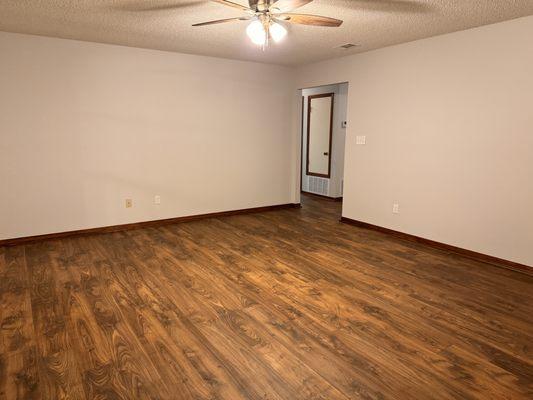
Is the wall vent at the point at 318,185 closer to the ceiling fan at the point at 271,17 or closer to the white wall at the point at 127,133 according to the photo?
the white wall at the point at 127,133

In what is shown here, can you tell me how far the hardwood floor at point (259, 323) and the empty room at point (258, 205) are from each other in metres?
0.02

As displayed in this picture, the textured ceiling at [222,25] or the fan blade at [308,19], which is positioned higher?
the textured ceiling at [222,25]

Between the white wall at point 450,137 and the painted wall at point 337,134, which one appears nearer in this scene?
the white wall at point 450,137

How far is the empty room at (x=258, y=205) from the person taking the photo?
7.13ft

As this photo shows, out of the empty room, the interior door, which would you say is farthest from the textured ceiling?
the interior door

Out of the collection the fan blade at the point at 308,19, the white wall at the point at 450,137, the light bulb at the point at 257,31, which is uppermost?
the fan blade at the point at 308,19

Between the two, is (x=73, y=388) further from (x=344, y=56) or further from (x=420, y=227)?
(x=344, y=56)

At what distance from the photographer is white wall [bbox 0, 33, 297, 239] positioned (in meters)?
4.19

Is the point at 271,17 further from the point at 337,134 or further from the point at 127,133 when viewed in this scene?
the point at 337,134

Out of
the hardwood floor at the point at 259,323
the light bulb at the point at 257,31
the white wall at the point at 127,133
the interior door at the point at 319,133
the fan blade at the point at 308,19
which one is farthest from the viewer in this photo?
the interior door at the point at 319,133

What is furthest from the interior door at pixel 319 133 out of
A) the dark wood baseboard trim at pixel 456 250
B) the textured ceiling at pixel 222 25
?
the textured ceiling at pixel 222 25

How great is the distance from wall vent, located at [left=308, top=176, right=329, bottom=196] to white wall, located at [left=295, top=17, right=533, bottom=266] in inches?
78.7

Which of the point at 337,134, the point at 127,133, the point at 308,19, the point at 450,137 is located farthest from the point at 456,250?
the point at 127,133

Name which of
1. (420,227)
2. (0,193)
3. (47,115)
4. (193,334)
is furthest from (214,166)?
(193,334)
